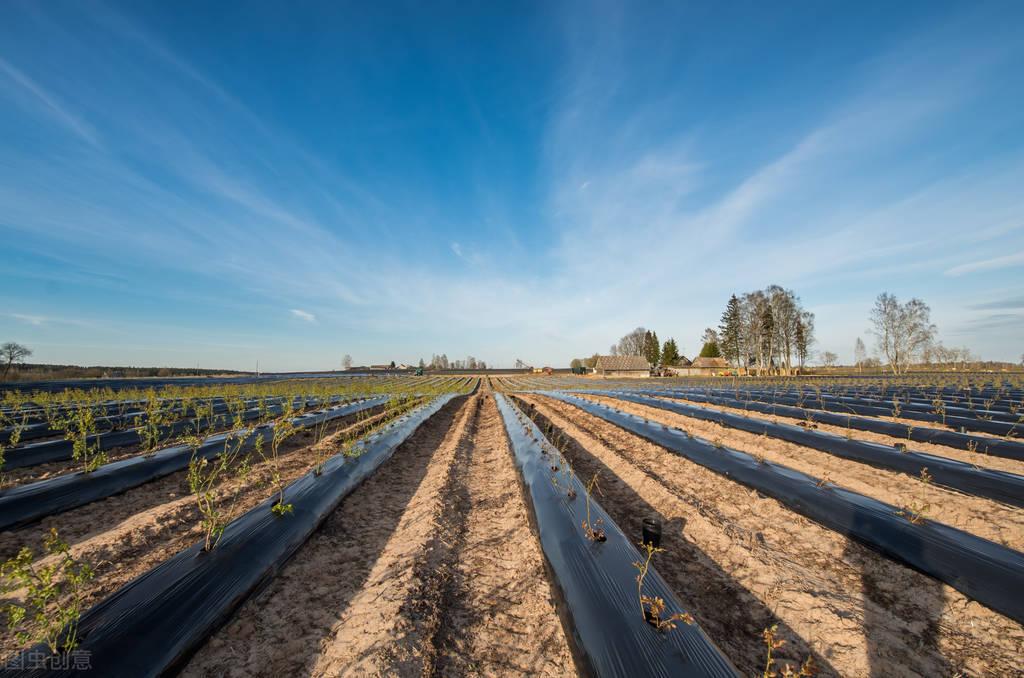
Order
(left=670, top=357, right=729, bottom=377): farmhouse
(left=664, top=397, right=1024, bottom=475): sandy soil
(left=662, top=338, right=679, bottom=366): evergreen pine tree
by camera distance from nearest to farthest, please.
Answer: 1. (left=664, top=397, right=1024, bottom=475): sandy soil
2. (left=670, top=357, right=729, bottom=377): farmhouse
3. (left=662, top=338, right=679, bottom=366): evergreen pine tree

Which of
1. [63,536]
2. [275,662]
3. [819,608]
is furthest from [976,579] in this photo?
[63,536]

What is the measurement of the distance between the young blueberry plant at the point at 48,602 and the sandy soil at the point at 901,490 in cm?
762

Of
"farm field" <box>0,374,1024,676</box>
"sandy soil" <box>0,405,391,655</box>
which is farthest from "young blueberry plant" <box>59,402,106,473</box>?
"sandy soil" <box>0,405,391,655</box>

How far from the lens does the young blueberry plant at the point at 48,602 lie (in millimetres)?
1823

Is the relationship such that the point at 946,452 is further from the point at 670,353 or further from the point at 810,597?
the point at 670,353

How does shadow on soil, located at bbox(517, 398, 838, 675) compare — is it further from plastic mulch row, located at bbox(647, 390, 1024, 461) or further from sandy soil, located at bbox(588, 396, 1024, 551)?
plastic mulch row, located at bbox(647, 390, 1024, 461)

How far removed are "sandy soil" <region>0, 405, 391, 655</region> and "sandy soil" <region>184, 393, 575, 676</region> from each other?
1211mm

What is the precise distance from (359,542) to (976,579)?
5390mm

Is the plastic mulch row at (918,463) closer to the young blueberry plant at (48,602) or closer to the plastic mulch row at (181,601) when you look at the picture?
the plastic mulch row at (181,601)

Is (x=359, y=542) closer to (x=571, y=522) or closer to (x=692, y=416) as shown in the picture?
(x=571, y=522)

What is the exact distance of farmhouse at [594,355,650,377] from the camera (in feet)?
172

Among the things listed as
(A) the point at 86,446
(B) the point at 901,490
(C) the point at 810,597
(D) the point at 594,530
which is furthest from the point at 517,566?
(A) the point at 86,446

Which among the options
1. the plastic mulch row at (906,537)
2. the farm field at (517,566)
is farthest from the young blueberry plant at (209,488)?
the plastic mulch row at (906,537)

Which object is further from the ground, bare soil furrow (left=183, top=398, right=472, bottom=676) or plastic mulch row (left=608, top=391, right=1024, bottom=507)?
plastic mulch row (left=608, top=391, right=1024, bottom=507)
